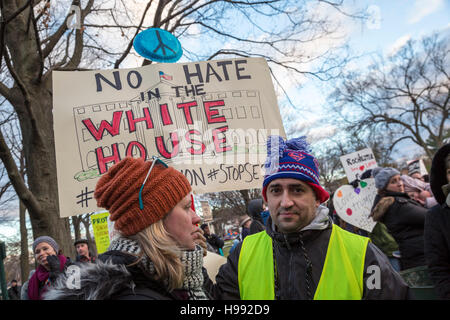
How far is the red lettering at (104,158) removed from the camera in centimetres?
309

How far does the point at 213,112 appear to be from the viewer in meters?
3.49

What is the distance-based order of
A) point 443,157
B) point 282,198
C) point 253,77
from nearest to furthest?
point 282,198
point 443,157
point 253,77

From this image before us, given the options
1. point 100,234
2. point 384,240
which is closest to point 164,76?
point 384,240

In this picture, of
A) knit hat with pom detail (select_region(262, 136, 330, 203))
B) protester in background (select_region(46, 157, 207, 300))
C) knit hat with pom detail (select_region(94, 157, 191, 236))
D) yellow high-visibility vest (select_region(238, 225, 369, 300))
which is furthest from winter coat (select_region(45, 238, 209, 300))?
knit hat with pom detail (select_region(262, 136, 330, 203))

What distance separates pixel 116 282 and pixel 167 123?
7.48ft

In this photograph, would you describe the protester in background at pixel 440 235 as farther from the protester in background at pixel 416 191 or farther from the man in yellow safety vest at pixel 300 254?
the protester in background at pixel 416 191

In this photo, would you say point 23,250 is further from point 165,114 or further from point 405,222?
point 405,222

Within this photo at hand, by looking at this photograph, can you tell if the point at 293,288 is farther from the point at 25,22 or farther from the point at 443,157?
the point at 25,22

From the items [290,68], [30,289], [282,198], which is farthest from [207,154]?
[290,68]

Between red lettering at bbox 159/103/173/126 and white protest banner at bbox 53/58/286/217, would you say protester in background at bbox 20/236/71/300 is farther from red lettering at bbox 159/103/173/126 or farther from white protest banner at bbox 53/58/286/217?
red lettering at bbox 159/103/173/126

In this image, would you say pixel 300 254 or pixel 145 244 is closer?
pixel 145 244

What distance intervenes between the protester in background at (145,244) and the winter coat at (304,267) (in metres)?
0.49
